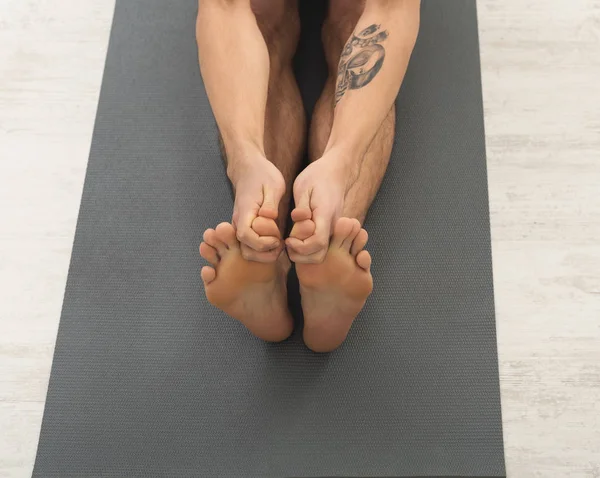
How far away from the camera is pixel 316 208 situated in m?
0.96

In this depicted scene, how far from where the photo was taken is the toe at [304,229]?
0.93 metres

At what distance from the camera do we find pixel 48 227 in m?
1.52

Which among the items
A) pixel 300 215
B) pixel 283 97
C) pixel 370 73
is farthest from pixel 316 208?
pixel 283 97

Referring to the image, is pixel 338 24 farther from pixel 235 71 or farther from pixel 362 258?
pixel 362 258

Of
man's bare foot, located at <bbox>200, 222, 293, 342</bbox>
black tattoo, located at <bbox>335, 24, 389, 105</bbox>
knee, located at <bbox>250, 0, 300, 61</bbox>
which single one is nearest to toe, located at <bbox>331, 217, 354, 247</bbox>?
man's bare foot, located at <bbox>200, 222, 293, 342</bbox>

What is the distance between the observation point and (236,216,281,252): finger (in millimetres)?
934

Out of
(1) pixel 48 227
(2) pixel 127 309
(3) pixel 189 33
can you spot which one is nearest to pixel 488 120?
(3) pixel 189 33

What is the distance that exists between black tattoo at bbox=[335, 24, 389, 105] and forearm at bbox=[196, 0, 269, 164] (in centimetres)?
14

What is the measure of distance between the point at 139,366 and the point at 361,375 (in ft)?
1.34

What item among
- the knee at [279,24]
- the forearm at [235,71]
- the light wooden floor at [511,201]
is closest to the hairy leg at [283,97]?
the knee at [279,24]

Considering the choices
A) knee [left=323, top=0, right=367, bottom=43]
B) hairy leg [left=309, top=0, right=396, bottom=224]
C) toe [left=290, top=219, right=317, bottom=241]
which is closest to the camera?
toe [left=290, top=219, right=317, bottom=241]

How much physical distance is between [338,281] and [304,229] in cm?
11

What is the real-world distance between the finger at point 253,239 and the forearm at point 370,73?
213mm

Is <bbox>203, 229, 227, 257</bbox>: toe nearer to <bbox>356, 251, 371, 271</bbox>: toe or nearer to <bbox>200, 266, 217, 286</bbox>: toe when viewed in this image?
<bbox>200, 266, 217, 286</bbox>: toe
